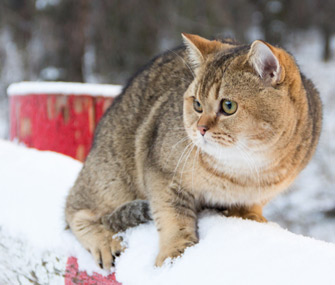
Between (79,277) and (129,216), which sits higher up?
(129,216)

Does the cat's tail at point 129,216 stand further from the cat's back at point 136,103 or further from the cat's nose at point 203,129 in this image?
the cat's nose at point 203,129

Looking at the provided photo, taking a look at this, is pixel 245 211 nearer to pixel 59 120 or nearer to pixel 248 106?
pixel 248 106

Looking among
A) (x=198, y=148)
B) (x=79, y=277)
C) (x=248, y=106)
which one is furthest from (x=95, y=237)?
(x=248, y=106)

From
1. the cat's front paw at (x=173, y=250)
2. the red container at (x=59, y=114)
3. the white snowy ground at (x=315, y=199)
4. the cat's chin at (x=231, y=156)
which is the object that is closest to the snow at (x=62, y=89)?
the red container at (x=59, y=114)

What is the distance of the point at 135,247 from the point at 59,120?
2092mm

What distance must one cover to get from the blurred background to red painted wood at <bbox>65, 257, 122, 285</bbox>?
10.0 feet

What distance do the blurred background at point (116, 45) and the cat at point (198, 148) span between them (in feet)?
7.91

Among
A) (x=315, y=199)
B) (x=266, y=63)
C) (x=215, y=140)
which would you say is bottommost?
(x=315, y=199)

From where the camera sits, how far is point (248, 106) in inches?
63.4

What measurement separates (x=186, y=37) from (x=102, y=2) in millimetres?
4655

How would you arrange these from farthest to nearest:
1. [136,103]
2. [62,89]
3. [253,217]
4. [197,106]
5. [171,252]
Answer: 1. [62,89]
2. [136,103]
3. [253,217]
4. [197,106]
5. [171,252]

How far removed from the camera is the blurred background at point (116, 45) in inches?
210

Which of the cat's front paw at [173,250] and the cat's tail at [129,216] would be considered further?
the cat's tail at [129,216]

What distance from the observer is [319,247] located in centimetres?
122
